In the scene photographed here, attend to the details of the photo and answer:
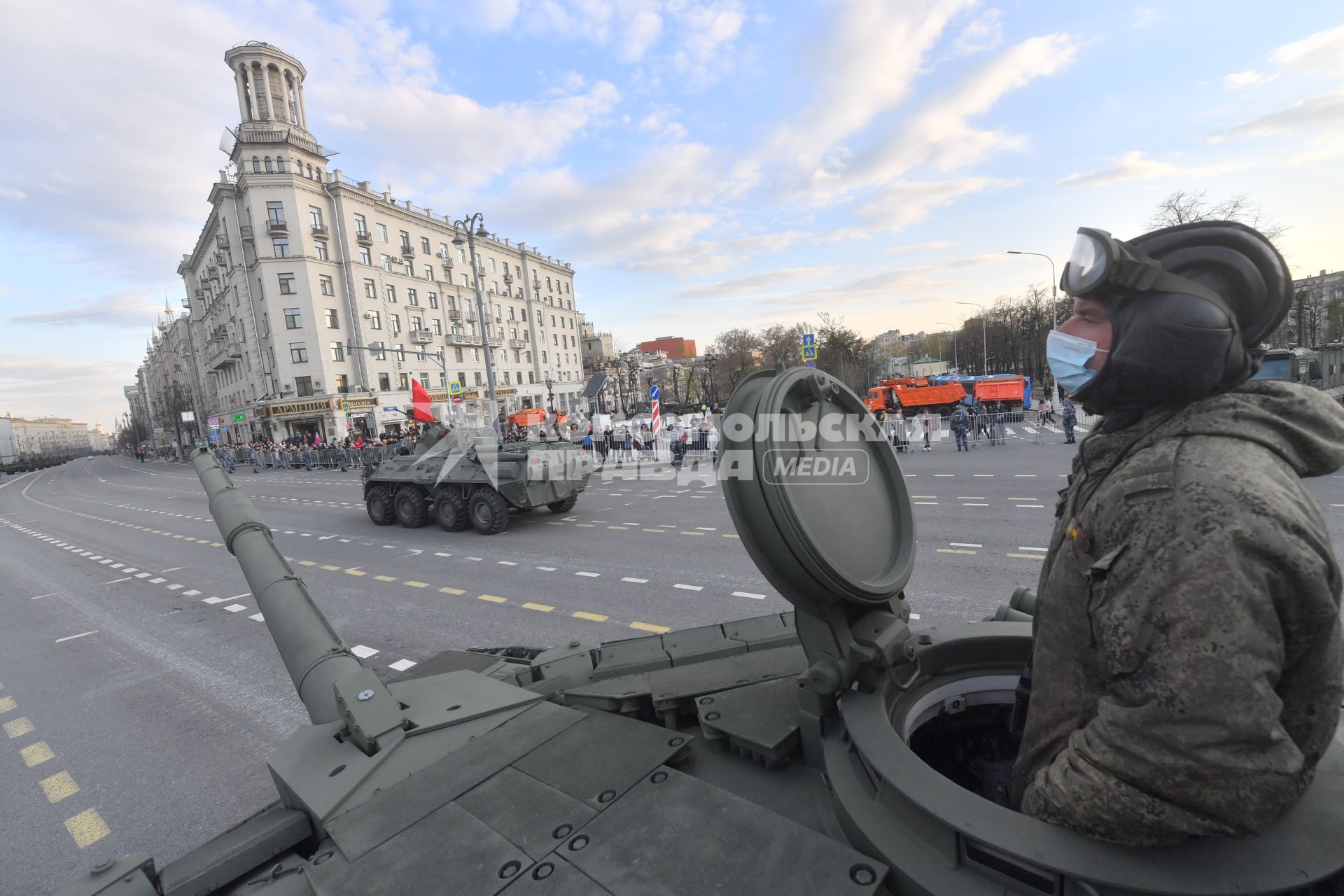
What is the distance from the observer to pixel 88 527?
1583cm

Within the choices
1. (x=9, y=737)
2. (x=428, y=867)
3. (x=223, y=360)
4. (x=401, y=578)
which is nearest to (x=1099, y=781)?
(x=428, y=867)

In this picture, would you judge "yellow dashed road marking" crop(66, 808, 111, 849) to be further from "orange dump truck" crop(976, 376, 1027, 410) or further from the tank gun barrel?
"orange dump truck" crop(976, 376, 1027, 410)

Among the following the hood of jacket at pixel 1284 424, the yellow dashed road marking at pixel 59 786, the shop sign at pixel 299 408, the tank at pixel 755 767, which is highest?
the shop sign at pixel 299 408

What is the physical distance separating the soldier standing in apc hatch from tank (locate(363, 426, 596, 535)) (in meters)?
9.85

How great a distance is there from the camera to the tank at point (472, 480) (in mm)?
10719

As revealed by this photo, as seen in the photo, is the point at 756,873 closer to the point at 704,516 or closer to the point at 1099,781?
the point at 1099,781

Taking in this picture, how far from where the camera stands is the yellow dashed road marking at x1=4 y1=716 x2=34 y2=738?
482cm

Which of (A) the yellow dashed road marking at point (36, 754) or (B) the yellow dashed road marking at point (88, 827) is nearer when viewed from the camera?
(B) the yellow dashed road marking at point (88, 827)

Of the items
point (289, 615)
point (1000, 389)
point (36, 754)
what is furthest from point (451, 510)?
point (1000, 389)

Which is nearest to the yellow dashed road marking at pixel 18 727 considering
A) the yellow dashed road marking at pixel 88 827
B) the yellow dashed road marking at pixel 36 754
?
the yellow dashed road marking at pixel 36 754

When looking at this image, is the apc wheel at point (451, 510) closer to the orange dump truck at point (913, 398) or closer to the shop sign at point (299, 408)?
the orange dump truck at point (913, 398)

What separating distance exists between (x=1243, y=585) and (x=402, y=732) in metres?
2.12

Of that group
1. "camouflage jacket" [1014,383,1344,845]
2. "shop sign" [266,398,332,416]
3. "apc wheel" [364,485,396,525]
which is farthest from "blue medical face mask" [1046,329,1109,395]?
"shop sign" [266,398,332,416]

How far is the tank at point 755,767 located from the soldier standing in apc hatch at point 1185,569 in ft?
0.45
